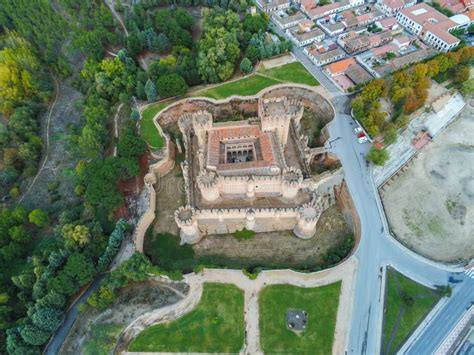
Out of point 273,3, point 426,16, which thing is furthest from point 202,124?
point 426,16

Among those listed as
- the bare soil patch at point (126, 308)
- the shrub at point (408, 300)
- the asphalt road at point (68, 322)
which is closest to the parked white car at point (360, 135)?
the shrub at point (408, 300)

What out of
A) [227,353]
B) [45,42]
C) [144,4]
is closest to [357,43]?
[144,4]

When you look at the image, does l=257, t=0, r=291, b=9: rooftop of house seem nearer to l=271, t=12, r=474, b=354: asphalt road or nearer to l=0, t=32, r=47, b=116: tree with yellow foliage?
l=271, t=12, r=474, b=354: asphalt road

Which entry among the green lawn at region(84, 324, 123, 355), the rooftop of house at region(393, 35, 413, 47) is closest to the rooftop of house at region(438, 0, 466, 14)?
the rooftop of house at region(393, 35, 413, 47)

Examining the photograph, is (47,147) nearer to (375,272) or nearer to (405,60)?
(375,272)

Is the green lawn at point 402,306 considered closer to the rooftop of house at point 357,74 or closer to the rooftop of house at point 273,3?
the rooftop of house at point 357,74

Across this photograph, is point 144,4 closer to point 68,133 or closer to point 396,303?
point 68,133
